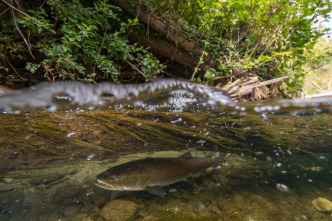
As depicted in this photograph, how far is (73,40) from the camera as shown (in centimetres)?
374

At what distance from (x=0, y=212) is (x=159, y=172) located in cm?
239

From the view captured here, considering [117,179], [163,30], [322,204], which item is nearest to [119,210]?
[117,179]

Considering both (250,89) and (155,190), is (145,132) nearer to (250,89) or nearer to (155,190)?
(155,190)

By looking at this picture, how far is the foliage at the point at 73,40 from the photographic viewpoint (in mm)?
3700

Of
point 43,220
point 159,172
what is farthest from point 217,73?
point 43,220

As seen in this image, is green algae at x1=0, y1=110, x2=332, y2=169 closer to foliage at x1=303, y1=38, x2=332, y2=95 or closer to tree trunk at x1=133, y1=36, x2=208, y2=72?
tree trunk at x1=133, y1=36, x2=208, y2=72

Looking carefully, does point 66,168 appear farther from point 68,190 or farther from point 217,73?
point 217,73

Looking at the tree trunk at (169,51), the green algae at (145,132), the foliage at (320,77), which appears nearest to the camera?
the green algae at (145,132)

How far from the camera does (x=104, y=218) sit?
2.20 metres

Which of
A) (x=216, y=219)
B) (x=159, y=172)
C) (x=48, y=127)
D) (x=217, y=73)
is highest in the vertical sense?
(x=217, y=73)

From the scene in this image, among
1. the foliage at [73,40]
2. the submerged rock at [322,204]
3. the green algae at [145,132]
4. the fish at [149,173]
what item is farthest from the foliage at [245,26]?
the fish at [149,173]

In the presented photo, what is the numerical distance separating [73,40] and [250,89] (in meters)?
5.33

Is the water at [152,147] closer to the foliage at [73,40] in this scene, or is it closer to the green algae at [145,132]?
the green algae at [145,132]

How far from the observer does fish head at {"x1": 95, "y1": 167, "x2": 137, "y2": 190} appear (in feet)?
7.29
